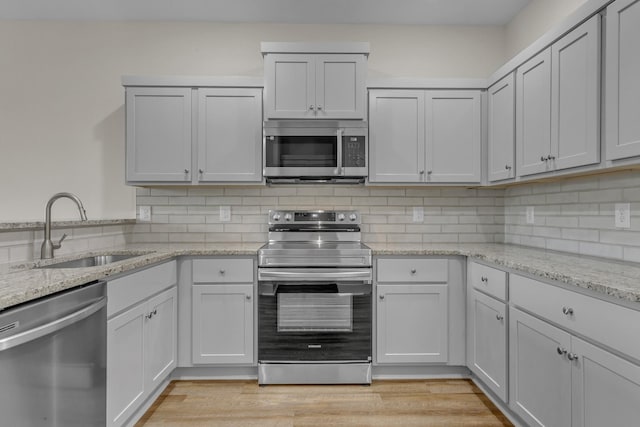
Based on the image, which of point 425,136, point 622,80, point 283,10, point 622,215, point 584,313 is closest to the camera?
point 584,313

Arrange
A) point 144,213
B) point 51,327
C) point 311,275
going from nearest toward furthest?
point 51,327, point 311,275, point 144,213

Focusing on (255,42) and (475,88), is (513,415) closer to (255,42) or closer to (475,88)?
(475,88)

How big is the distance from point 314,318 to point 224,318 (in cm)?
62

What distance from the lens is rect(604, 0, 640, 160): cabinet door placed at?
151cm

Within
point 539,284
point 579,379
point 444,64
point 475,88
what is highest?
point 444,64

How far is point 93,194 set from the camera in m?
3.16

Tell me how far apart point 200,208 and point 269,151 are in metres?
0.86

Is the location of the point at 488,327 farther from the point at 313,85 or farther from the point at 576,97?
the point at 313,85

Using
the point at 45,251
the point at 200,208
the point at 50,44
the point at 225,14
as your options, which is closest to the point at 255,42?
the point at 225,14

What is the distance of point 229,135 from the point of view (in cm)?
284

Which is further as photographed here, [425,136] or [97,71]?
[97,71]

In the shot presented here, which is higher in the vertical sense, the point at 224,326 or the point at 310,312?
the point at 310,312

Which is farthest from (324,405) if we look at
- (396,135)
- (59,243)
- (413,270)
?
(396,135)

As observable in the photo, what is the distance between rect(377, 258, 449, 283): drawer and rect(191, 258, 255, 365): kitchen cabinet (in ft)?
3.07
